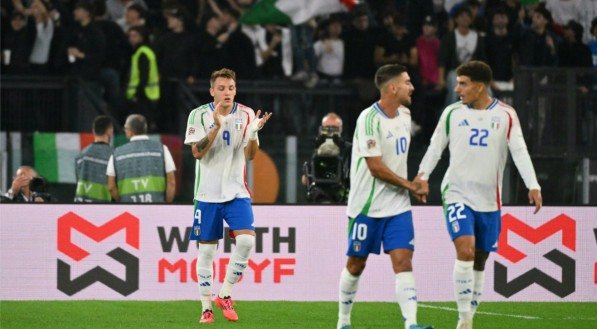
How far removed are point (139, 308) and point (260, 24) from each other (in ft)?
24.7

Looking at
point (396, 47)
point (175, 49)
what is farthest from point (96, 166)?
point (396, 47)

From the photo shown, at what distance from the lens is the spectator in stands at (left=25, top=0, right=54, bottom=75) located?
65.2 feet

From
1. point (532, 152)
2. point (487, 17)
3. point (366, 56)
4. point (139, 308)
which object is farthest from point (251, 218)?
point (487, 17)

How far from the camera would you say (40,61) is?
20.0m

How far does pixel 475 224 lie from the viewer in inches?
444

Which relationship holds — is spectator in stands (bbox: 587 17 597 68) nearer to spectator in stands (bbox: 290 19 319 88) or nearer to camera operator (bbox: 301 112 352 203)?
spectator in stands (bbox: 290 19 319 88)

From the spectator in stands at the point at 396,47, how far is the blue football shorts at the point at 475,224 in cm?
895

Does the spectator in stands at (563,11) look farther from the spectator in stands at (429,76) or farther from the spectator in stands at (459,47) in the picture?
the spectator in stands at (429,76)

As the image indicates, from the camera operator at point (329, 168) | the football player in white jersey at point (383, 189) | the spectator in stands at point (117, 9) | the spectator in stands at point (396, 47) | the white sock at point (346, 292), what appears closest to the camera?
the football player in white jersey at point (383, 189)

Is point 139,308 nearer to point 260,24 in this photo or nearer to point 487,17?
point 260,24

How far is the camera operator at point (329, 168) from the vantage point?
53.5 feet

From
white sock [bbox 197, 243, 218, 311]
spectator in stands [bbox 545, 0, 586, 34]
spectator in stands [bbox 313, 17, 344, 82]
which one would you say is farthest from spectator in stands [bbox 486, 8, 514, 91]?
white sock [bbox 197, 243, 218, 311]

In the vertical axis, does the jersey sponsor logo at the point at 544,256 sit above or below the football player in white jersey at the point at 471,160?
below

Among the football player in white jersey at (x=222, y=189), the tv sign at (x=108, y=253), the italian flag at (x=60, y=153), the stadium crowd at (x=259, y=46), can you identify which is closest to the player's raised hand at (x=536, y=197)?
the football player in white jersey at (x=222, y=189)
